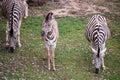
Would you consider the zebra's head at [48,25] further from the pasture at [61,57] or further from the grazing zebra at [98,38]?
the grazing zebra at [98,38]

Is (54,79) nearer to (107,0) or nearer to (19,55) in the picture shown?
(19,55)

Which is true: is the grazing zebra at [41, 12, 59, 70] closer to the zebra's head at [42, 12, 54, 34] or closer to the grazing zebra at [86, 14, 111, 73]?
the zebra's head at [42, 12, 54, 34]

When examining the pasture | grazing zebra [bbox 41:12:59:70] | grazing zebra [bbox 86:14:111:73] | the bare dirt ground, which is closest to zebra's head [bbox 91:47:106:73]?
grazing zebra [bbox 86:14:111:73]

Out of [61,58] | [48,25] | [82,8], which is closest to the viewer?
[48,25]

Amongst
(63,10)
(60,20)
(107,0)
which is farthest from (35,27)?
(107,0)

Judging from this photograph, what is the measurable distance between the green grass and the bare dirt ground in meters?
1.57

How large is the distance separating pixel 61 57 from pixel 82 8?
5.62 metres

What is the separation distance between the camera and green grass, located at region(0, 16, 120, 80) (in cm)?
984

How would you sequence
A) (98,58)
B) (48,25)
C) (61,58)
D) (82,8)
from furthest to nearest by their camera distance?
(82,8) → (61,58) → (98,58) → (48,25)

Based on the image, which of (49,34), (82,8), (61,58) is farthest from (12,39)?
(82,8)

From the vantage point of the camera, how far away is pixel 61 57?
1114 centimetres

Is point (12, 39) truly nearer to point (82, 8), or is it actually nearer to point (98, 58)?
point (98, 58)

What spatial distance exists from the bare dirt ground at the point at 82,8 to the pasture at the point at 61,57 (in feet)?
4.45

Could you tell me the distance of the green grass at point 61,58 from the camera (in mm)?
9844
